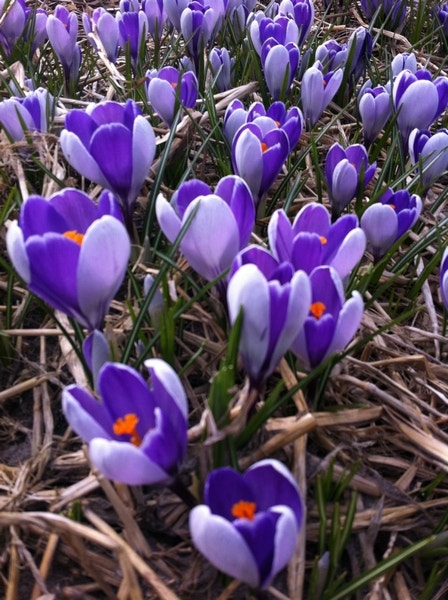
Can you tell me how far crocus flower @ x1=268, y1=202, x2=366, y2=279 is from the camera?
927mm

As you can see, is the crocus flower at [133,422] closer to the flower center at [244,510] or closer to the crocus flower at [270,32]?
the flower center at [244,510]

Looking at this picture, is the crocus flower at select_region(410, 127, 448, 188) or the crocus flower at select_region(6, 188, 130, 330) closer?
the crocus flower at select_region(6, 188, 130, 330)

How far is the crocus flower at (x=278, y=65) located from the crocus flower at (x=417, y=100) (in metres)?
0.28

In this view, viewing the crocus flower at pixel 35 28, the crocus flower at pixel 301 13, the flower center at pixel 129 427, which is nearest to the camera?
the flower center at pixel 129 427

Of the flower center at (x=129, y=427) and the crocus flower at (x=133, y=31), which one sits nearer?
the flower center at (x=129, y=427)

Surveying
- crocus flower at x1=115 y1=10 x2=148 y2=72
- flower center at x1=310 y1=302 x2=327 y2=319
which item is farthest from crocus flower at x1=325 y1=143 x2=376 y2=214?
crocus flower at x1=115 y1=10 x2=148 y2=72

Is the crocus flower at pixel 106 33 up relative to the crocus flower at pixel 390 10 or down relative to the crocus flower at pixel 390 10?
down

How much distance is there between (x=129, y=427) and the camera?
0.75m

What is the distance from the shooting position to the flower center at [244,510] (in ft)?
2.30

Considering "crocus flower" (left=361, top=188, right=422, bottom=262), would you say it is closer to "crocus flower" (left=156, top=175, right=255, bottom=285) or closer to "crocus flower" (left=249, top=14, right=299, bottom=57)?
"crocus flower" (left=156, top=175, right=255, bottom=285)

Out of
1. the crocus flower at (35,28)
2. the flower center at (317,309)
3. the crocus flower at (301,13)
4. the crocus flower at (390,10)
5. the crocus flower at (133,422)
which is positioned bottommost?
the crocus flower at (35,28)

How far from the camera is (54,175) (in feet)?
4.41

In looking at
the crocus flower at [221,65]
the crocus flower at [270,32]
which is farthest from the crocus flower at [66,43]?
the crocus flower at [270,32]

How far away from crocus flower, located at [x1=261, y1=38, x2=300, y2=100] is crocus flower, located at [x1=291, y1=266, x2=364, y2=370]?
996 mm
